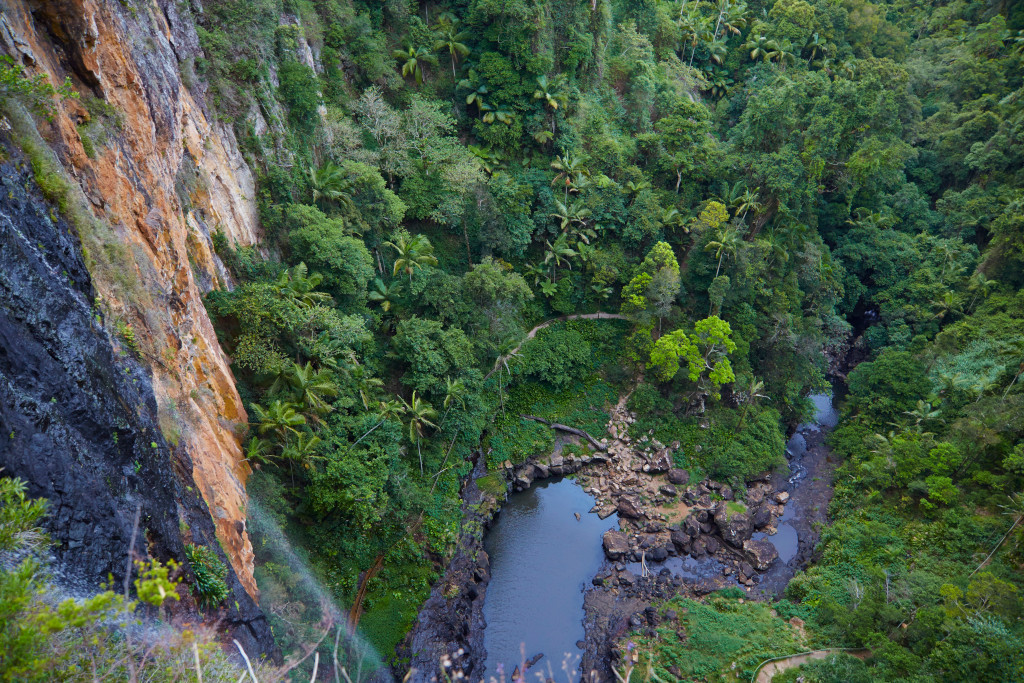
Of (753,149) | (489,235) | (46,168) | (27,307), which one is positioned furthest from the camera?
(753,149)

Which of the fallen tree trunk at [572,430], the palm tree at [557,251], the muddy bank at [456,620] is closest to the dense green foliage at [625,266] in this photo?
the palm tree at [557,251]

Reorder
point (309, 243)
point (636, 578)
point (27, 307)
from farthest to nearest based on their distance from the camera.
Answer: point (636, 578) < point (309, 243) < point (27, 307)

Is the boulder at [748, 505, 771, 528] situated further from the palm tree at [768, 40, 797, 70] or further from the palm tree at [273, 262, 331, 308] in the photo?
the palm tree at [768, 40, 797, 70]

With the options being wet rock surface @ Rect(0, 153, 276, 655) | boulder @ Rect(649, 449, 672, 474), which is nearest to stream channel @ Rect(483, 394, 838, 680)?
boulder @ Rect(649, 449, 672, 474)

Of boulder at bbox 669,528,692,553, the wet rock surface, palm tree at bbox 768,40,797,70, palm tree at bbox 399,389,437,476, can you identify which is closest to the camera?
the wet rock surface

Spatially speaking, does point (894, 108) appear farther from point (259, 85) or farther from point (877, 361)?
point (259, 85)

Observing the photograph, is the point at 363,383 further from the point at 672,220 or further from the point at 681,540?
the point at 672,220

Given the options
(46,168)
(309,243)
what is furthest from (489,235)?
(46,168)
